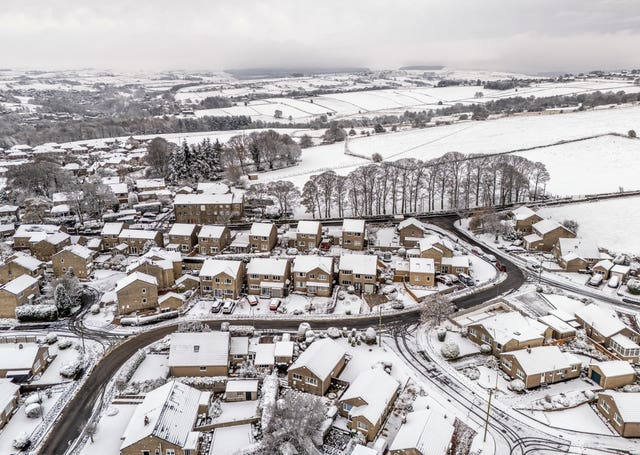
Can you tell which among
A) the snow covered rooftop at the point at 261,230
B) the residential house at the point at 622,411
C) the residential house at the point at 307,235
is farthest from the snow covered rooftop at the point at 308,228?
the residential house at the point at 622,411

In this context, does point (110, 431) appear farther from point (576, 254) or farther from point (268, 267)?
point (576, 254)

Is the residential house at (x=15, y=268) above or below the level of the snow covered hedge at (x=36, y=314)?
above

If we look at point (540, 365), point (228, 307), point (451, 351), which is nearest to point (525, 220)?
point (540, 365)

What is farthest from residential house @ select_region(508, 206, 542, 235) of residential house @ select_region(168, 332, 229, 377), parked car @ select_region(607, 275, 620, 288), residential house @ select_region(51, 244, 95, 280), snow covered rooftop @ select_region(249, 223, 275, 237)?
residential house @ select_region(51, 244, 95, 280)

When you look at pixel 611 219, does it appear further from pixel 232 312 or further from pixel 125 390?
pixel 125 390

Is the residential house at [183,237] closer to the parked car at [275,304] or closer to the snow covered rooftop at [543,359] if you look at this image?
the parked car at [275,304]

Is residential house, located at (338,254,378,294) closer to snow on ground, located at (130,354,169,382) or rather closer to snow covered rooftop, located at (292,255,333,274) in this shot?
snow covered rooftop, located at (292,255,333,274)
